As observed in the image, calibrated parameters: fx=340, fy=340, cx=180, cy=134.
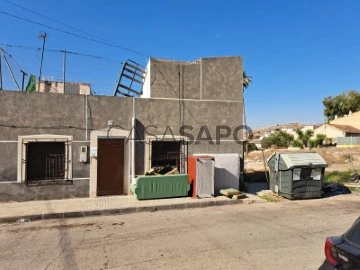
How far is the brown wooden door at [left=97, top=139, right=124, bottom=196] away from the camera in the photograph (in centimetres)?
1241

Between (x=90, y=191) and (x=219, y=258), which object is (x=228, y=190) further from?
(x=219, y=258)

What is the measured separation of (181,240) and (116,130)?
617 centimetres

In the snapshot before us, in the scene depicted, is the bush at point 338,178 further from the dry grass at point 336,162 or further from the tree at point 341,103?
the tree at point 341,103

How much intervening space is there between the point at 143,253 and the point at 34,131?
696 cm

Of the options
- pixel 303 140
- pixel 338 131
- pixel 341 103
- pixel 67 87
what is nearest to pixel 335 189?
pixel 67 87

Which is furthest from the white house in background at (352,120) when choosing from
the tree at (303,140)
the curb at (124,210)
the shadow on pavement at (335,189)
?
the curb at (124,210)

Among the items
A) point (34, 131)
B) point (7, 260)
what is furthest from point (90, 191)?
point (7, 260)

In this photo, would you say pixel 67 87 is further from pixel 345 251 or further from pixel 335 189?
pixel 345 251

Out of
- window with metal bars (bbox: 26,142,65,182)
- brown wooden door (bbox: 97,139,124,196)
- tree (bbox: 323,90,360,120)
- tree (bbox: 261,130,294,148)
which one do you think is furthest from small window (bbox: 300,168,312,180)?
tree (bbox: 323,90,360,120)

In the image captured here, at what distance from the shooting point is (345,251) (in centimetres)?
346

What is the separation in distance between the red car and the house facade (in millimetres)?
9544

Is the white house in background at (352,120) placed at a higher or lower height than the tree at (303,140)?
higher

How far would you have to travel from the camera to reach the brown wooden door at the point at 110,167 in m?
12.4

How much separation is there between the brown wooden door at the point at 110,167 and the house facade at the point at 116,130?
0.04 m
